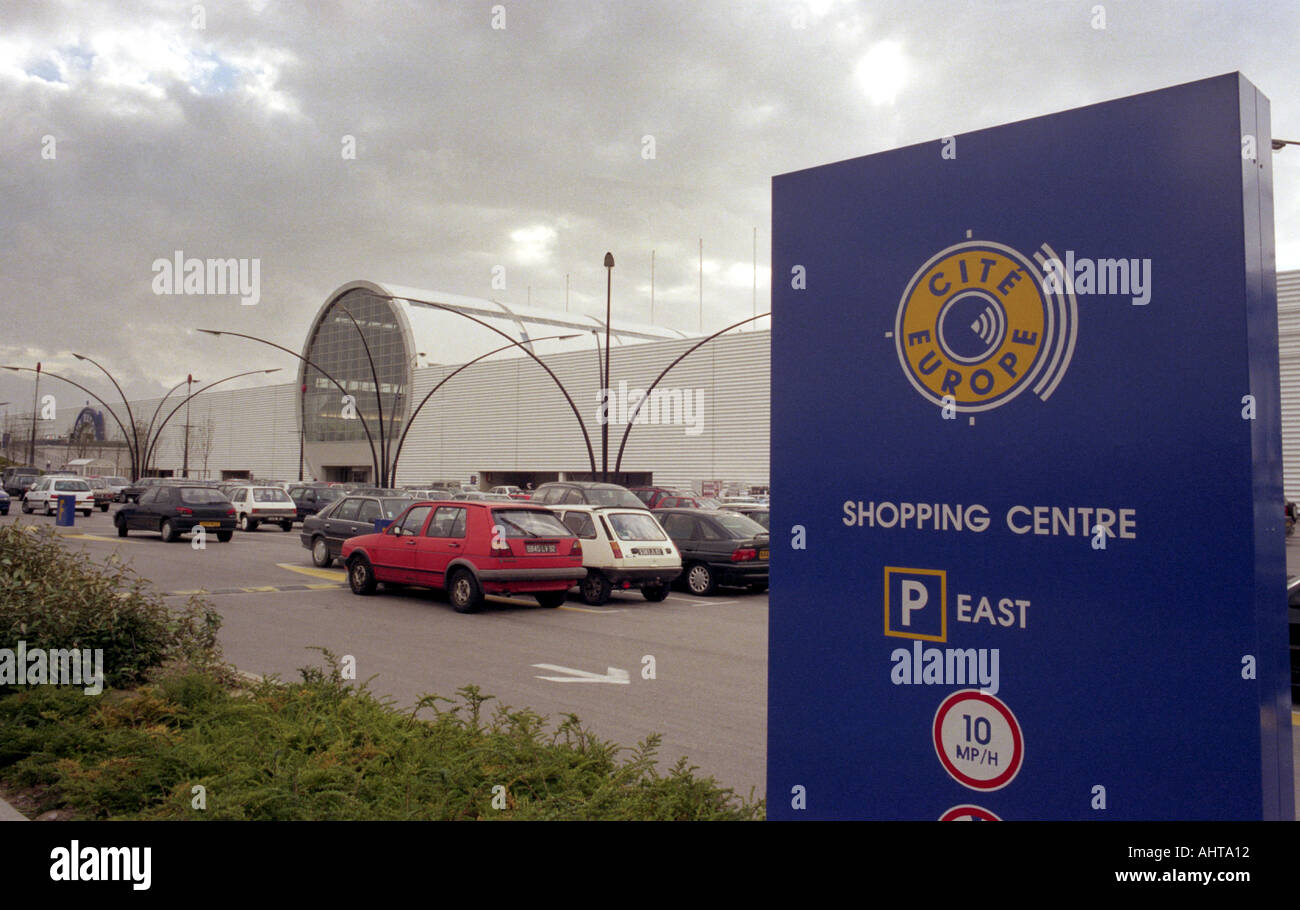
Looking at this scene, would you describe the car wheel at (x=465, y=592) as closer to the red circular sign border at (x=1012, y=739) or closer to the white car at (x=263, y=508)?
the red circular sign border at (x=1012, y=739)

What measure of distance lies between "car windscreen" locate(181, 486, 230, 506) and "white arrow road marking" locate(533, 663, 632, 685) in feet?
68.9

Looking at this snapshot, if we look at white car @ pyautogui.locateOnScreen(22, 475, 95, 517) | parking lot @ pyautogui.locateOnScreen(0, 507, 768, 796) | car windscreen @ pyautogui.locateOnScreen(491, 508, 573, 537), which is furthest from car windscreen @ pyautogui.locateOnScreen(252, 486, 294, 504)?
car windscreen @ pyautogui.locateOnScreen(491, 508, 573, 537)

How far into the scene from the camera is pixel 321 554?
20.9 meters

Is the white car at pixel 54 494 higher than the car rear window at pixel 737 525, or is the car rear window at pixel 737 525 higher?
the white car at pixel 54 494

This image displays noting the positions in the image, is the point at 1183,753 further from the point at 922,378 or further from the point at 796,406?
the point at 796,406

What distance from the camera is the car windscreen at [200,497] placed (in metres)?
27.5

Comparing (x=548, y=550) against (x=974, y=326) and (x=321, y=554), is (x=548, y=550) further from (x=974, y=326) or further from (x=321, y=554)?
(x=974, y=326)

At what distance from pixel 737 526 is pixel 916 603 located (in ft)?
52.0

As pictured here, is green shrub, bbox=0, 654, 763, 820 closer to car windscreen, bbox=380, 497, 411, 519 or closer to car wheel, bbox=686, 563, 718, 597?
car wheel, bbox=686, 563, 718, 597

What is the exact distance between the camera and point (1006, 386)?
7.17 feet

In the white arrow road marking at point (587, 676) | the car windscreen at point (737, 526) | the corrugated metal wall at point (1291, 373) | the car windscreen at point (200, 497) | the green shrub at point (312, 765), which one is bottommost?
the white arrow road marking at point (587, 676)

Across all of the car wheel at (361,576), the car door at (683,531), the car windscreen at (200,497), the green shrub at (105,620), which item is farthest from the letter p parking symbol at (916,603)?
the car windscreen at (200,497)
